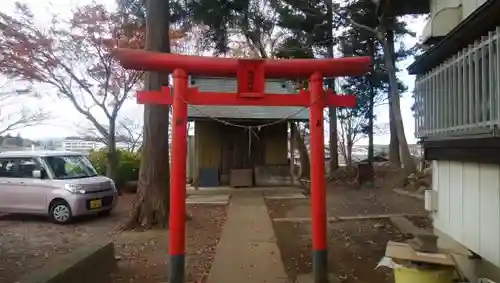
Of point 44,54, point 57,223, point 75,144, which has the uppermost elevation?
point 44,54

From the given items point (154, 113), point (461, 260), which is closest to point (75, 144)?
point (154, 113)

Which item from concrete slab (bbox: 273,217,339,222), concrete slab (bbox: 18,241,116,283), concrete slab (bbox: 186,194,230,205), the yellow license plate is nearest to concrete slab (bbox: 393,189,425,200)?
concrete slab (bbox: 273,217,339,222)

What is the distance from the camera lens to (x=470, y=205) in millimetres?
4898

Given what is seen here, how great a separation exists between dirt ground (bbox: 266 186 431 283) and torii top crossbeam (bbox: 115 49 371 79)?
2.79 meters

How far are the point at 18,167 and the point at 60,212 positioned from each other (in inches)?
73.3

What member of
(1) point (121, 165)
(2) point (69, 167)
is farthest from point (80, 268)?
(1) point (121, 165)

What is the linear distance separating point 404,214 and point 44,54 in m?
14.6

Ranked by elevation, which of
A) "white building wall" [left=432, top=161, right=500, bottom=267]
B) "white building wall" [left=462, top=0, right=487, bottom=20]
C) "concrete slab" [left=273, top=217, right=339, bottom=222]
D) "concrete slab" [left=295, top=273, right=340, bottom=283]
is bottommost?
"concrete slab" [left=295, top=273, right=340, bottom=283]

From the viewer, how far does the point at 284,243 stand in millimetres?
8383

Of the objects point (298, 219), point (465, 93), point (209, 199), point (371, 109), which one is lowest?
point (298, 219)

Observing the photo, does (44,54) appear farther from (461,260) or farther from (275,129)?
(461,260)

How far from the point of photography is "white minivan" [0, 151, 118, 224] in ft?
36.7

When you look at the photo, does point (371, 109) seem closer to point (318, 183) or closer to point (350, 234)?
point (350, 234)

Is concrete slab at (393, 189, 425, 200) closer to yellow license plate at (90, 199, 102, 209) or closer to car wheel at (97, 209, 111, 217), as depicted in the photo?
car wheel at (97, 209, 111, 217)
